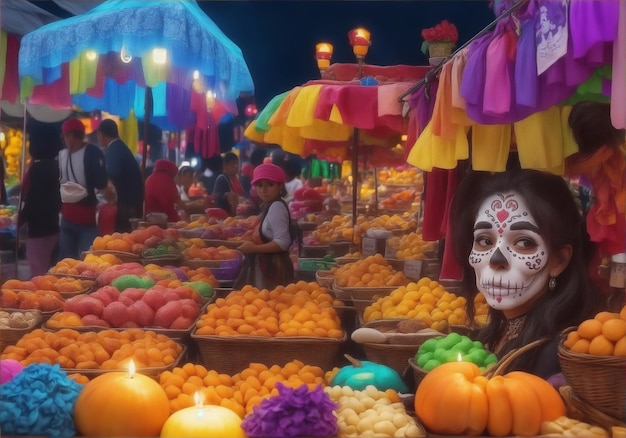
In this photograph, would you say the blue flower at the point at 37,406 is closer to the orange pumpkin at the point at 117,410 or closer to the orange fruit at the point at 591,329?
the orange pumpkin at the point at 117,410

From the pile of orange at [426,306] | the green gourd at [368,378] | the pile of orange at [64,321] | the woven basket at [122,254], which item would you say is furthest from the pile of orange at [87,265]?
the green gourd at [368,378]

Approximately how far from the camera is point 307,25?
3.84 m

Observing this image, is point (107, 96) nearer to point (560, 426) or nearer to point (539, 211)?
point (539, 211)

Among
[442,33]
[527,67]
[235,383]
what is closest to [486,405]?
[235,383]

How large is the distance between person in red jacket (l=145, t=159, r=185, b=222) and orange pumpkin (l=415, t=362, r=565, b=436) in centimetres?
276

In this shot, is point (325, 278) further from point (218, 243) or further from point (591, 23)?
point (591, 23)

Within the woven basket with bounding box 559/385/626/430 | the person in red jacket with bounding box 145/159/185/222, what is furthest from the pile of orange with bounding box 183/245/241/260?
the woven basket with bounding box 559/385/626/430

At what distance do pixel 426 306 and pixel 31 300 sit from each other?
Result: 2.03 meters

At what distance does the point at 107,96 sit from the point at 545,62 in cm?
279

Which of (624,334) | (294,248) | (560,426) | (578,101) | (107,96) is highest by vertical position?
(107,96)

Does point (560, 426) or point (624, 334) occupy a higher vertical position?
point (624, 334)

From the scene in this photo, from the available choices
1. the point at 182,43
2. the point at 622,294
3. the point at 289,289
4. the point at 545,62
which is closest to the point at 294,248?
the point at 289,289

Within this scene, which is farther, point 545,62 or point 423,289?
point 423,289

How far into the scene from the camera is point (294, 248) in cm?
531
